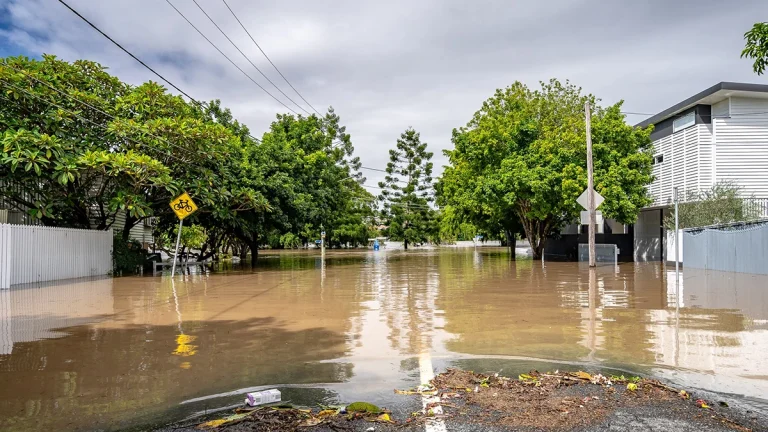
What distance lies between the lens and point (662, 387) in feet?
18.2

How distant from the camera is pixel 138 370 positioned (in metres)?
6.75

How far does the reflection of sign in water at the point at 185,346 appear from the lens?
25.2 feet

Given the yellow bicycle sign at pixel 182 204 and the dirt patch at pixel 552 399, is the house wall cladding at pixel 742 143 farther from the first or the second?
the dirt patch at pixel 552 399

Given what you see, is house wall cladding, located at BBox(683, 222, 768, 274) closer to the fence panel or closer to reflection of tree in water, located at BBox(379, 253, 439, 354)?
reflection of tree in water, located at BBox(379, 253, 439, 354)

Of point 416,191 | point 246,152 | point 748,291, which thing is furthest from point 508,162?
point 416,191

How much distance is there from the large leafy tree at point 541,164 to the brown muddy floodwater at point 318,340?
1071cm

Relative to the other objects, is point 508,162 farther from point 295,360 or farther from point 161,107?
point 295,360

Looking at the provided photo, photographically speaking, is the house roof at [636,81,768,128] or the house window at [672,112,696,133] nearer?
the house roof at [636,81,768,128]

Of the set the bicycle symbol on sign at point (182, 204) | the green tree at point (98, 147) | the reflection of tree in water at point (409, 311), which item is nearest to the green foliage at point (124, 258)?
the green tree at point (98, 147)

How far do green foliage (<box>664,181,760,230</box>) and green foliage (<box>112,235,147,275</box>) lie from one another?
25110 millimetres

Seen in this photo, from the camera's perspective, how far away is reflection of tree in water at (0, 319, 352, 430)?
→ 5203 millimetres

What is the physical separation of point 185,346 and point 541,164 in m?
23.0

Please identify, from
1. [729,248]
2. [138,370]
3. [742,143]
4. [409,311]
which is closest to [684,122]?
[742,143]

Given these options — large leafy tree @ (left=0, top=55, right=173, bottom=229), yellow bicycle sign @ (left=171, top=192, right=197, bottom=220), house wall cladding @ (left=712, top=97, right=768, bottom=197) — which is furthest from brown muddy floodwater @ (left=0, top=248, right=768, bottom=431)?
house wall cladding @ (left=712, top=97, right=768, bottom=197)
